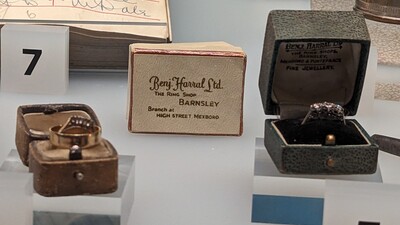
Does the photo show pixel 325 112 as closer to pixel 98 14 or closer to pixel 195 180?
pixel 195 180

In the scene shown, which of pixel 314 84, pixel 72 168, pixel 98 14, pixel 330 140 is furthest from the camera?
pixel 98 14

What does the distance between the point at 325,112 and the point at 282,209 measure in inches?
5.1

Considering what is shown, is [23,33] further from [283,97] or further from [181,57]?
Answer: [283,97]

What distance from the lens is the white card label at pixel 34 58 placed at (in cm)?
101

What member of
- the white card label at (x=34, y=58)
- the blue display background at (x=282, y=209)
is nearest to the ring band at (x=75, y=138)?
the blue display background at (x=282, y=209)

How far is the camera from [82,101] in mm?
1037

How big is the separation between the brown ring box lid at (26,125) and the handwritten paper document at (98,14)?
22 centimetres

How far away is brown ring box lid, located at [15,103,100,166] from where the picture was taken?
30.9 inches

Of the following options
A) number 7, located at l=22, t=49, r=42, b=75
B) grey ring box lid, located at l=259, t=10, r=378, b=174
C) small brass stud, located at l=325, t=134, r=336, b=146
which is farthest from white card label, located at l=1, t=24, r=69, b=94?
small brass stud, located at l=325, t=134, r=336, b=146

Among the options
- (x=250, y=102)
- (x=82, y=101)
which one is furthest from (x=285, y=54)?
(x=82, y=101)

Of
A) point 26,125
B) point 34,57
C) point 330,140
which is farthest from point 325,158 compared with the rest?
point 34,57

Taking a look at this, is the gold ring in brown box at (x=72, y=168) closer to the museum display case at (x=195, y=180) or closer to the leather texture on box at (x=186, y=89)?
the museum display case at (x=195, y=180)

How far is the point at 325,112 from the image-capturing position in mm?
852

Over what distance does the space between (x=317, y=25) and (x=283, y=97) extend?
9cm
